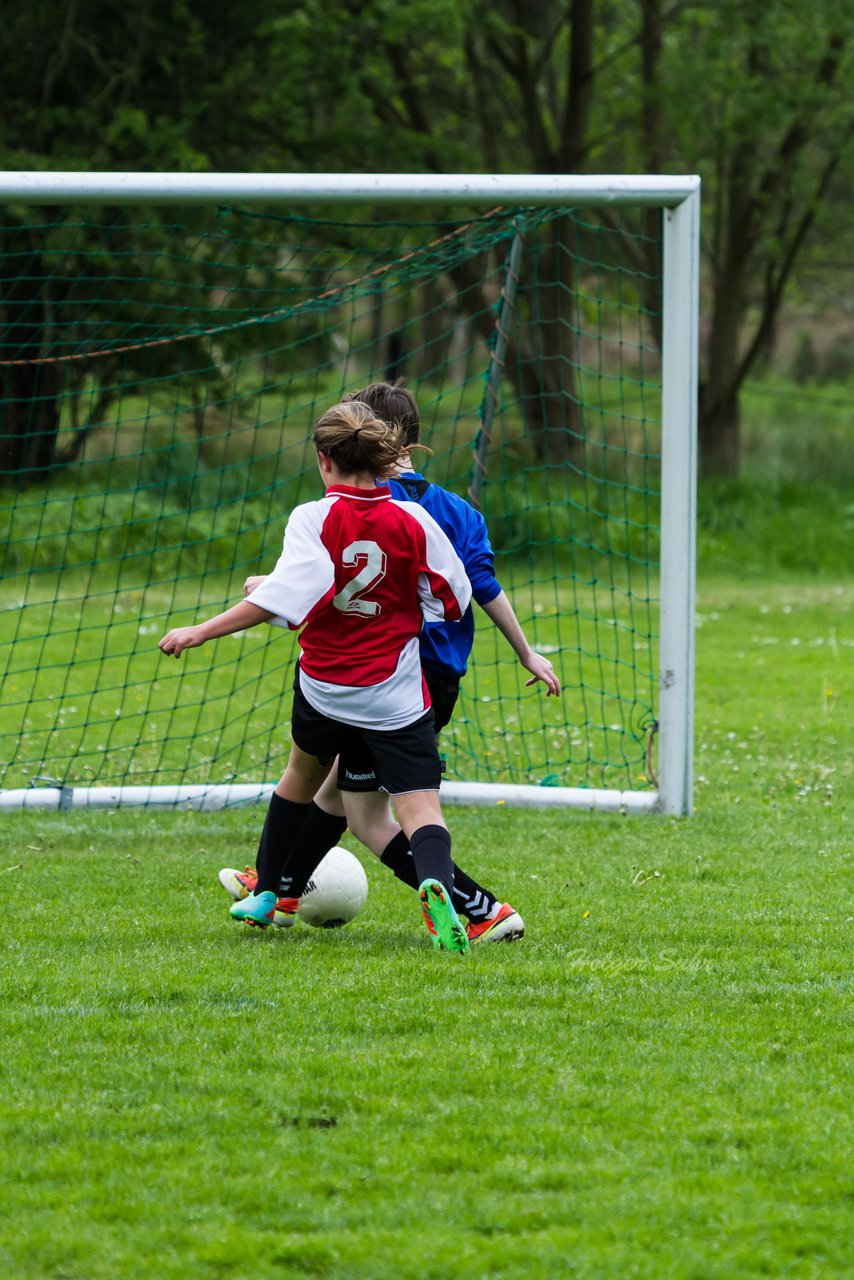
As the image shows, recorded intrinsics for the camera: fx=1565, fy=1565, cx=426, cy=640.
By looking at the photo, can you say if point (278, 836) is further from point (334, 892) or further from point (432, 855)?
point (432, 855)

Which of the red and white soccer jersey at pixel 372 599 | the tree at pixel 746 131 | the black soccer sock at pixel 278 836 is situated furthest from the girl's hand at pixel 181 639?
the tree at pixel 746 131

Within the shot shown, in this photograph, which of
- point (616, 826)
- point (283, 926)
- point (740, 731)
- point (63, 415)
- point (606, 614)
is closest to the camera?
point (283, 926)

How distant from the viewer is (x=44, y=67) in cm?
1706

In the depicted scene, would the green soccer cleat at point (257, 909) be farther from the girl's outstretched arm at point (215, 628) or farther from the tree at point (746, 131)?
the tree at point (746, 131)

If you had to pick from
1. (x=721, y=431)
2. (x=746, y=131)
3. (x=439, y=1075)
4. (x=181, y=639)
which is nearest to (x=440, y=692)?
(x=181, y=639)

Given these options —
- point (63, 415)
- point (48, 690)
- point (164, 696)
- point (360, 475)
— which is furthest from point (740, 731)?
point (63, 415)

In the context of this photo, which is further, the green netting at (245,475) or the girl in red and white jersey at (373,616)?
the green netting at (245,475)

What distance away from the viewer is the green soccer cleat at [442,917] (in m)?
4.19

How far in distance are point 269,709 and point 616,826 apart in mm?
3642

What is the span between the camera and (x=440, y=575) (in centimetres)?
430

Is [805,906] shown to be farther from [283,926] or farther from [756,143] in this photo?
[756,143]

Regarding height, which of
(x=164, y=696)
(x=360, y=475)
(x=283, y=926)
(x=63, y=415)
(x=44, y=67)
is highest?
(x=44, y=67)

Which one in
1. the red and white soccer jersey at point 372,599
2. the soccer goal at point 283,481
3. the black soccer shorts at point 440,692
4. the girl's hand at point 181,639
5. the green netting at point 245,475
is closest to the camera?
the girl's hand at point 181,639

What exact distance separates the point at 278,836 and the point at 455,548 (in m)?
0.99
